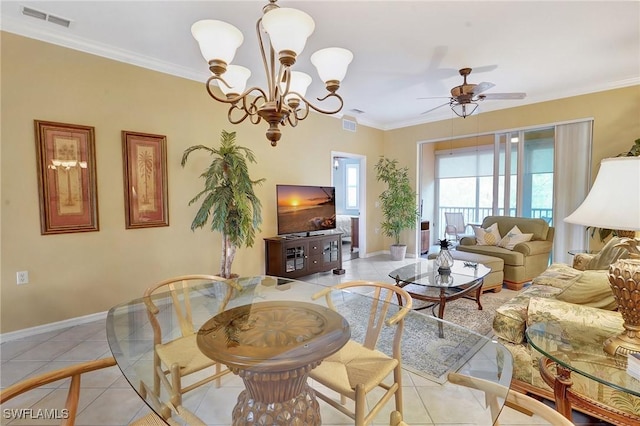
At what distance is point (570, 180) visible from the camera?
4.62m

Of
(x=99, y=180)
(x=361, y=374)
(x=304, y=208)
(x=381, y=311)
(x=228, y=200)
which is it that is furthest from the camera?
(x=304, y=208)

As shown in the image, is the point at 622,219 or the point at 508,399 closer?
the point at 508,399

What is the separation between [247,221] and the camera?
3.49 meters

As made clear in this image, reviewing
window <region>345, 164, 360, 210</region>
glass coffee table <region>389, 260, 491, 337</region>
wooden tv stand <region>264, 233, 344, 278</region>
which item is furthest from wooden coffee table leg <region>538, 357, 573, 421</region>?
window <region>345, 164, 360, 210</region>

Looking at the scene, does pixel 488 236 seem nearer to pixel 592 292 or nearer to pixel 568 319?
pixel 592 292

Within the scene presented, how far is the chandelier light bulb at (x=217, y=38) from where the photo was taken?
5.54 ft

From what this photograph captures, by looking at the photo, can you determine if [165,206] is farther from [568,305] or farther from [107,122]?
[568,305]

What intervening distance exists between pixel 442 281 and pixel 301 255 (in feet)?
6.97

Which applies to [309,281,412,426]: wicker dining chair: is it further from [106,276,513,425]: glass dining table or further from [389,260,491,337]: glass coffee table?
[389,260,491,337]: glass coffee table

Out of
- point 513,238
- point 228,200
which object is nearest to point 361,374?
point 228,200

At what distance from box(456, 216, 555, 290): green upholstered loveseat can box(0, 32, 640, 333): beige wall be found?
1303mm

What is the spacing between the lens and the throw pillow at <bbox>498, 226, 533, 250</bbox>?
14.6ft

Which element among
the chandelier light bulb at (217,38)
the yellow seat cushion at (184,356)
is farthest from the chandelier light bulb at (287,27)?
the yellow seat cushion at (184,356)

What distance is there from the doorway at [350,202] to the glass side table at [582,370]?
4.38 m
